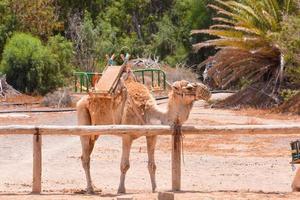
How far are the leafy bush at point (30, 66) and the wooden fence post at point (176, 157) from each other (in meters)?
30.1

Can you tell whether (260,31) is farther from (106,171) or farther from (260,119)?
(106,171)

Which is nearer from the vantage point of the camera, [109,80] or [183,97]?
[183,97]

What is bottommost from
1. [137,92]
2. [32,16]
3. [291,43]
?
[291,43]

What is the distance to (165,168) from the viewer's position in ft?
52.3

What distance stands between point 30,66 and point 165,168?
2654cm

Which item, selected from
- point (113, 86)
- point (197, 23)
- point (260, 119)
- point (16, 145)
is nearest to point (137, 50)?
point (197, 23)

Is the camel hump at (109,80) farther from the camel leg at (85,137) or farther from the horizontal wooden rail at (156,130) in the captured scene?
the horizontal wooden rail at (156,130)

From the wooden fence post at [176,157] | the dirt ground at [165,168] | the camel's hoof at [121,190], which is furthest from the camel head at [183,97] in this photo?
the camel's hoof at [121,190]

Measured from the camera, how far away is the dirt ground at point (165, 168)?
40.0 ft

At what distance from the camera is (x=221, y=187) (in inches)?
520

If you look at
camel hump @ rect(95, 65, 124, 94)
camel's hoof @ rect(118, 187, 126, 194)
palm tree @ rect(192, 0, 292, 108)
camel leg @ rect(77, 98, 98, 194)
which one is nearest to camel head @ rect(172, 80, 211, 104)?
camel hump @ rect(95, 65, 124, 94)

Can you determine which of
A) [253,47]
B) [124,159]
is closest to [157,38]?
[253,47]

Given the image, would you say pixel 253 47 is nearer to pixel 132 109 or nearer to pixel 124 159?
pixel 132 109

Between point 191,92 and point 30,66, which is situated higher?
point 191,92
